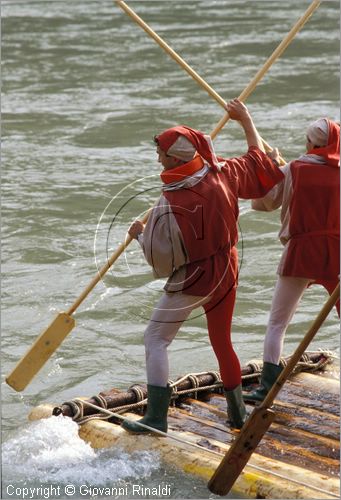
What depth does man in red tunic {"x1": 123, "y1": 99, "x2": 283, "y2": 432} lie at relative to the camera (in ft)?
16.1

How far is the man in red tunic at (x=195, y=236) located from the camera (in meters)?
4.91

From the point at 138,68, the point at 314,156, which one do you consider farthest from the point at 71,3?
the point at 314,156

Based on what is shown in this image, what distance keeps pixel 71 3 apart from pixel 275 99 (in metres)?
8.59

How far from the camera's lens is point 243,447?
4684 mm

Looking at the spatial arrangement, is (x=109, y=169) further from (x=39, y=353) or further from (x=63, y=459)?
(x=63, y=459)

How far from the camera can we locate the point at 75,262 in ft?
31.2

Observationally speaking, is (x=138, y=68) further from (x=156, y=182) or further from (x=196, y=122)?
(x=156, y=182)

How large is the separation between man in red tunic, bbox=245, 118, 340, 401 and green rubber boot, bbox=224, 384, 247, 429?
0.48m

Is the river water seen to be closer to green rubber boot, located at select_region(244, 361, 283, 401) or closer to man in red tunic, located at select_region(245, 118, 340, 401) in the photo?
green rubber boot, located at select_region(244, 361, 283, 401)

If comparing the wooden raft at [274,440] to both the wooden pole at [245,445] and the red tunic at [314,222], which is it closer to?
the wooden pole at [245,445]

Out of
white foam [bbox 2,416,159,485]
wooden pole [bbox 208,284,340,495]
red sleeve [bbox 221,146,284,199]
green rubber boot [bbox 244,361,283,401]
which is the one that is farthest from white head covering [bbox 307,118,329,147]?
white foam [bbox 2,416,159,485]

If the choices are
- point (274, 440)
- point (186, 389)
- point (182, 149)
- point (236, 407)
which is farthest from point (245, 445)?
point (182, 149)

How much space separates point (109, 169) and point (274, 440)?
729cm

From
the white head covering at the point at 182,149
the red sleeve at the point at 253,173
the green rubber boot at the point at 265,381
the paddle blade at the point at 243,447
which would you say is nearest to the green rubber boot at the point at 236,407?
the green rubber boot at the point at 265,381
